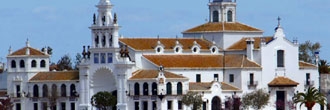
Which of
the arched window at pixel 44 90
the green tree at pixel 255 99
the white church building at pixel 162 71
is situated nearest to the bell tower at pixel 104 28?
the white church building at pixel 162 71

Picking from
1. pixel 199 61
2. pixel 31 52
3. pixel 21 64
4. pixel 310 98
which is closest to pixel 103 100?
pixel 199 61

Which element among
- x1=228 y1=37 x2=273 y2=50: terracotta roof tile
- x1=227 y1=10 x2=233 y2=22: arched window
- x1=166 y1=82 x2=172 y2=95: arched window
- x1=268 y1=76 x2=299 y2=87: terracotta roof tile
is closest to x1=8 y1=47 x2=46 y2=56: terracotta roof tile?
x1=166 y1=82 x2=172 y2=95: arched window

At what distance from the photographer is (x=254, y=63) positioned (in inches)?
4916

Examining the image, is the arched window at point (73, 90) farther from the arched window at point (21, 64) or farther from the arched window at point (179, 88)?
the arched window at point (179, 88)

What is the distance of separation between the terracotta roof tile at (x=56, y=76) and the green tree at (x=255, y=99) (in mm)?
13783

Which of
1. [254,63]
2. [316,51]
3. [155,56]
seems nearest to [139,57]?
[155,56]

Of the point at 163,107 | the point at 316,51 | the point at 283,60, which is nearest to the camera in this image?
the point at 163,107

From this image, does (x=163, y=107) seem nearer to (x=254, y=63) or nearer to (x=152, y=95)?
(x=152, y=95)

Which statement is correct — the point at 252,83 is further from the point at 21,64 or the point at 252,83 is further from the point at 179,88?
the point at 21,64

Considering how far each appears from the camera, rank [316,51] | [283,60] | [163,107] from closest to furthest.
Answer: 1. [163,107]
2. [283,60]
3. [316,51]

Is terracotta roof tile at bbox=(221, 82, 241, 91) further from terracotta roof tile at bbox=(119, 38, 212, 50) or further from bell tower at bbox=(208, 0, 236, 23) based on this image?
bell tower at bbox=(208, 0, 236, 23)

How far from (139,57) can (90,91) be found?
4880 mm

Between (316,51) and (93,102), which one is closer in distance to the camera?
(93,102)

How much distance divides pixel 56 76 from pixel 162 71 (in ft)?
34.1
